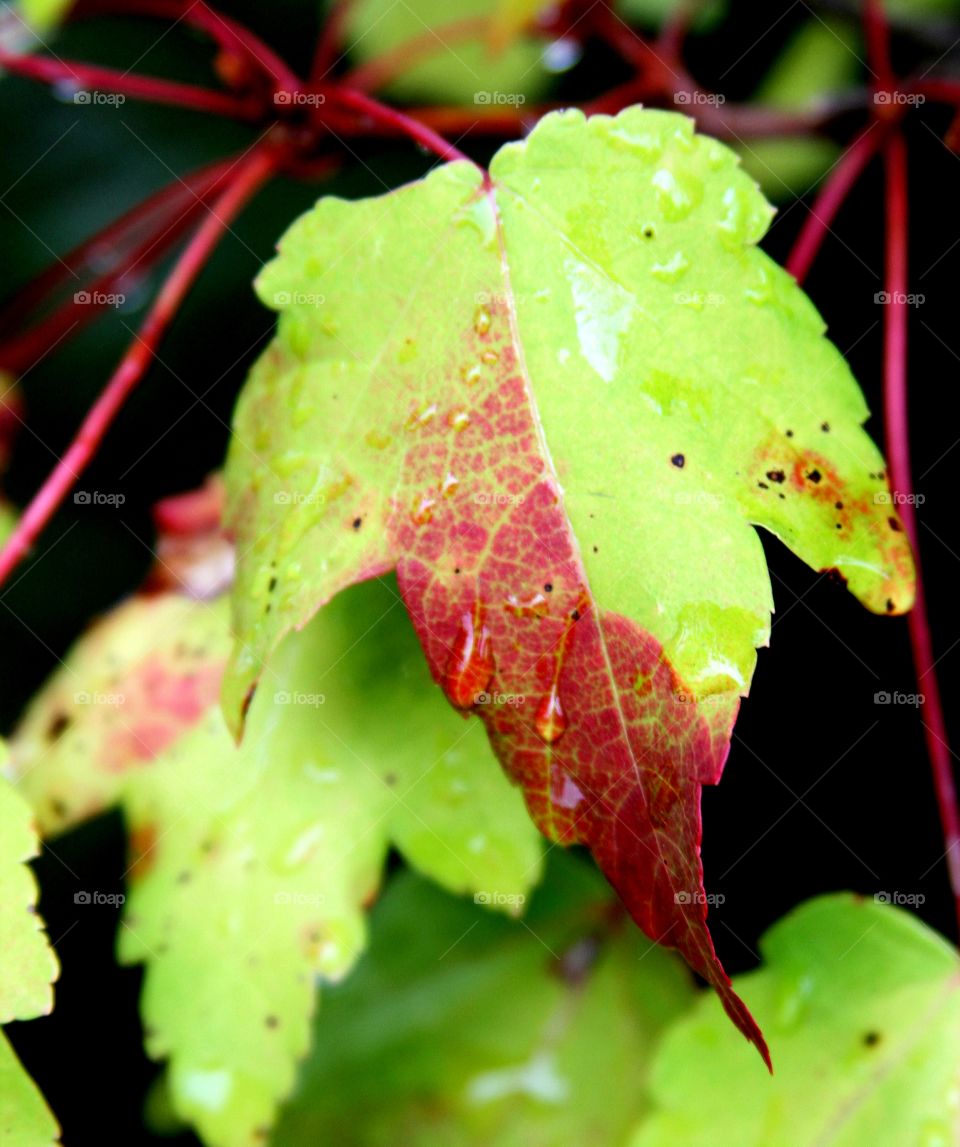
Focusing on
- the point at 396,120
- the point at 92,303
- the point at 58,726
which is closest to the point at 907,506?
the point at 396,120

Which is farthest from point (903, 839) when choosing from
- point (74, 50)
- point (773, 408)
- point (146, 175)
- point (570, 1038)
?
point (74, 50)

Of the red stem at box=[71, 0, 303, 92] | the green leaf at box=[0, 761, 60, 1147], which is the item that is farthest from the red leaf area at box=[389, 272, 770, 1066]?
the red stem at box=[71, 0, 303, 92]

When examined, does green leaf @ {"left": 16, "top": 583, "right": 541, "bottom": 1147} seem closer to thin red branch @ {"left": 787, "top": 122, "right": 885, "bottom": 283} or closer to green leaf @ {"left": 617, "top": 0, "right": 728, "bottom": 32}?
thin red branch @ {"left": 787, "top": 122, "right": 885, "bottom": 283}

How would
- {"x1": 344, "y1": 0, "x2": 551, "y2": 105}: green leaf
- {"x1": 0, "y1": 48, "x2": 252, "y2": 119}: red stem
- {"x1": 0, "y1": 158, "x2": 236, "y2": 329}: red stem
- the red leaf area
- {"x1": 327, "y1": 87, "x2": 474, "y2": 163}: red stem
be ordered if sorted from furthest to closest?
{"x1": 344, "y1": 0, "x2": 551, "y2": 105}: green leaf
{"x1": 0, "y1": 158, "x2": 236, "y2": 329}: red stem
{"x1": 0, "y1": 48, "x2": 252, "y2": 119}: red stem
{"x1": 327, "y1": 87, "x2": 474, "y2": 163}: red stem
the red leaf area

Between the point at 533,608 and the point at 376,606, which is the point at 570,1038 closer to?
the point at 376,606

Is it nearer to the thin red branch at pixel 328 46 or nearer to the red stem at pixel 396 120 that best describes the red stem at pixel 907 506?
the red stem at pixel 396 120
